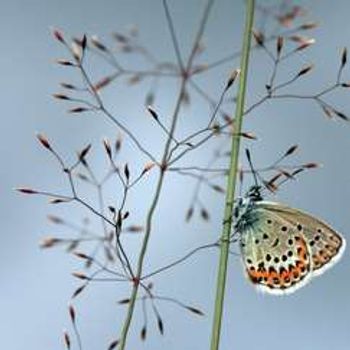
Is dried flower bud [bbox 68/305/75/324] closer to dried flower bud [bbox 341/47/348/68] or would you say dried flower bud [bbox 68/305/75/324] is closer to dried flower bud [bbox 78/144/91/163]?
dried flower bud [bbox 78/144/91/163]

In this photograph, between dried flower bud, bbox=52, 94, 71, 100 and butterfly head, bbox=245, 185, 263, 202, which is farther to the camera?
butterfly head, bbox=245, 185, 263, 202

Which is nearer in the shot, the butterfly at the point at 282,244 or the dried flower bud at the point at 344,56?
the dried flower bud at the point at 344,56

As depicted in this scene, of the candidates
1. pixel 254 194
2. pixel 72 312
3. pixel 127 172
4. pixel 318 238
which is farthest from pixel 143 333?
pixel 318 238

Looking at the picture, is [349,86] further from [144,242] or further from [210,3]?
[144,242]

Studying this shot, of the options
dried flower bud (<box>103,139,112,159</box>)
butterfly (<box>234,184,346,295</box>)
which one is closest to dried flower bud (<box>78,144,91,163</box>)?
dried flower bud (<box>103,139,112,159</box>)

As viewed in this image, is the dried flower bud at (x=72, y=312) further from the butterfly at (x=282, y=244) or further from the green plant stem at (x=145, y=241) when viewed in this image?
the butterfly at (x=282, y=244)

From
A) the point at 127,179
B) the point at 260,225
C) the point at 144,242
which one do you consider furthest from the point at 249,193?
the point at 144,242

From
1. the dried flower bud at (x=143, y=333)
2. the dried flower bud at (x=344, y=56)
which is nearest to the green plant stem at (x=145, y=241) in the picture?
the dried flower bud at (x=143, y=333)

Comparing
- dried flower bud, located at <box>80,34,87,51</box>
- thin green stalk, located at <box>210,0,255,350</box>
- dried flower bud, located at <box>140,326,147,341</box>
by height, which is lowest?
dried flower bud, located at <box>140,326,147,341</box>
